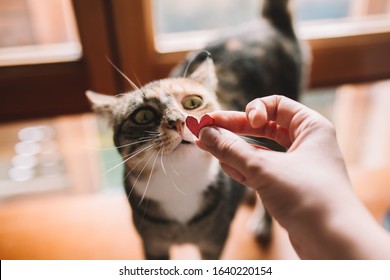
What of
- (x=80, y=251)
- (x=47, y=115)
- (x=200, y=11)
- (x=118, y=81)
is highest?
(x=200, y=11)

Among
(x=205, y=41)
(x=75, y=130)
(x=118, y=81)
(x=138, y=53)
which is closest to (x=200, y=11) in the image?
(x=205, y=41)

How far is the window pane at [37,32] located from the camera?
0.75m

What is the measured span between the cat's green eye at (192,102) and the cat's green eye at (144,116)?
52 mm

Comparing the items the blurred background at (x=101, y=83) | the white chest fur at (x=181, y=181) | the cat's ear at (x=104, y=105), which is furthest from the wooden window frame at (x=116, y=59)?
the white chest fur at (x=181, y=181)

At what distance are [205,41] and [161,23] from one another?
116 millimetres

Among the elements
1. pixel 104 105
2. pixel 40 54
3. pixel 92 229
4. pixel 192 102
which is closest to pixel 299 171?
pixel 192 102

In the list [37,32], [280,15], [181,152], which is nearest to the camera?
[181,152]

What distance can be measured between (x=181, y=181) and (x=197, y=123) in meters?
0.13

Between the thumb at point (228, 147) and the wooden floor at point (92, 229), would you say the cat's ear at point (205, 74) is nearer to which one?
the thumb at point (228, 147)

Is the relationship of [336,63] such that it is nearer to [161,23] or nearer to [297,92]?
[297,92]

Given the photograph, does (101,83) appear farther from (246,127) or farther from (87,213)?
(246,127)

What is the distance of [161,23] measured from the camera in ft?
2.86

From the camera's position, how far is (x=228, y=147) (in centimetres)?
47

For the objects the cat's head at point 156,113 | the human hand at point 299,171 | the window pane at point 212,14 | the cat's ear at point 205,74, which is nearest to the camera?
the human hand at point 299,171
